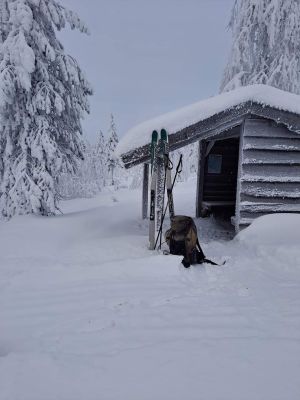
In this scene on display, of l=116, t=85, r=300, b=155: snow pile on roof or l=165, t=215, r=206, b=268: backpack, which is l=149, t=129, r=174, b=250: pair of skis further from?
l=165, t=215, r=206, b=268: backpack

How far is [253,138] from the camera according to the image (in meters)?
7.35

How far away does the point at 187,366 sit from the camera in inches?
111

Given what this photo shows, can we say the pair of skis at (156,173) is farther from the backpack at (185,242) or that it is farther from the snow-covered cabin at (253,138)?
the backpack at (185,242)

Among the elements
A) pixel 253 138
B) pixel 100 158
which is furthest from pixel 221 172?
pixel 100 158

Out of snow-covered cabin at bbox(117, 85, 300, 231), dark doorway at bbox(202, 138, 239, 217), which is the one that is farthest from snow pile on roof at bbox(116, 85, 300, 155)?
dark doorway at bbox(202, 138, 239, 217)

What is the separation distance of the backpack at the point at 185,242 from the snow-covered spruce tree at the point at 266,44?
1013 cm

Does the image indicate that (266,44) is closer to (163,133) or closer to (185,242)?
(163,133)

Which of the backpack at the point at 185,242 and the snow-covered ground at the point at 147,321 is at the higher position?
the backpack at the point at 185,242

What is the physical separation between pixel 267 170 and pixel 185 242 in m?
3.15

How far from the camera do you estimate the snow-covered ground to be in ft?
8.52

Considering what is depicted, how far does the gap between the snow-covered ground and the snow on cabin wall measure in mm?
792

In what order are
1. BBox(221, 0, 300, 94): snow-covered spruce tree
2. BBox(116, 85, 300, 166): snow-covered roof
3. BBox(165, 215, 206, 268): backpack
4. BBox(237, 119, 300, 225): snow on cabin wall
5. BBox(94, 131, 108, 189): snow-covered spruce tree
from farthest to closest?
BBox(94, 131, 108, 189): snow-covered spruce tree, BBox(221, 0, 300, 94): snow-covered spruce tree, BBox(237, 119, 300, 225): snow on cabin wall, BBox(116, 85, 300, 166): snow-covered roof, BBox(165, 215, 206, 268): backpack

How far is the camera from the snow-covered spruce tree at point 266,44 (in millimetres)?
12891

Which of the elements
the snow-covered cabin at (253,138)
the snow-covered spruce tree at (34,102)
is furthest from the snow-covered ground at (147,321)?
the snow-covered spruce tree at (34,102)
